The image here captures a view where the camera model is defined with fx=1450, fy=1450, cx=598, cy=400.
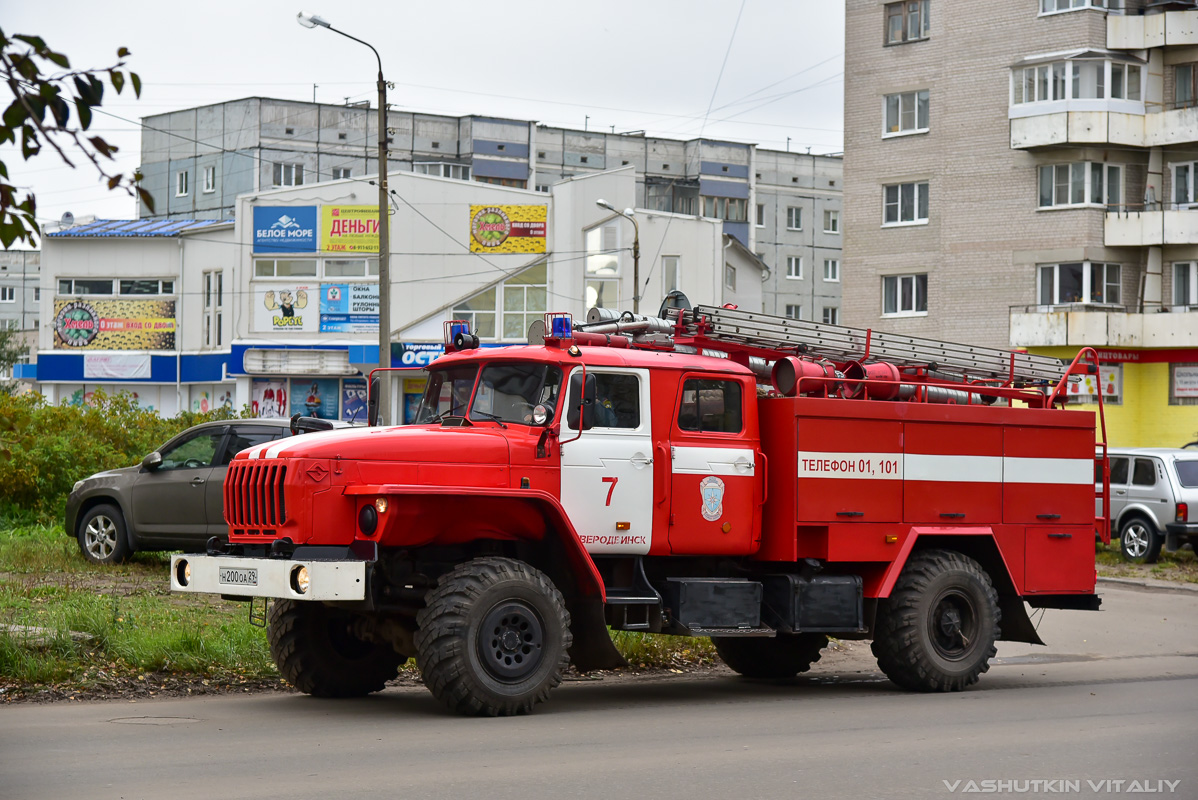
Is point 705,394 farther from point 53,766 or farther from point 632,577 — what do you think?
point 53,766

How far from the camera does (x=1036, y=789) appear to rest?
7.14 meters

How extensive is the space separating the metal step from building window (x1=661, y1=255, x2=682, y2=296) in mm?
40574

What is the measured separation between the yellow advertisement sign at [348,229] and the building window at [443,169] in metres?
20.4

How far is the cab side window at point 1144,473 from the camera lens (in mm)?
25047

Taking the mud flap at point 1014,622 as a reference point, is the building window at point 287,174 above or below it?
above

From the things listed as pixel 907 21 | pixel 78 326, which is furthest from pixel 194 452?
pixel 78 326

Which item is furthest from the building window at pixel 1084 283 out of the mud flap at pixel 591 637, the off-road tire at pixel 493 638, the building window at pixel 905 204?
the off-road tire at pixel 493 638

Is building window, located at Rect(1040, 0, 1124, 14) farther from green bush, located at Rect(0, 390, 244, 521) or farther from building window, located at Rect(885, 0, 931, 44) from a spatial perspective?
green bush, located at Rect(0, 390, 244, 521)

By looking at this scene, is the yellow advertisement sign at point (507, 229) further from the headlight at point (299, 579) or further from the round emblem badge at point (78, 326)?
the headlight at point (299, 579)

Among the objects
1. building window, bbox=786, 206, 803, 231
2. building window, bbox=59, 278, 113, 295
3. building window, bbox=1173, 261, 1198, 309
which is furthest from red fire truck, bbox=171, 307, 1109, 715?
building window, bbox=786, 206, 803, 231

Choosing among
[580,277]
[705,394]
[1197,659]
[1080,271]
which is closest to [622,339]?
[705,394]

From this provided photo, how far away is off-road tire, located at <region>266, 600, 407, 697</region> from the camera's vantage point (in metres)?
10.3

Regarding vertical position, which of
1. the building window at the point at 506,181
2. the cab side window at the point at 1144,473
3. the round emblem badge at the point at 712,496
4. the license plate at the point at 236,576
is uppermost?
→ the building window at the point at 506,181

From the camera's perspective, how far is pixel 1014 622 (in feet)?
41.1
